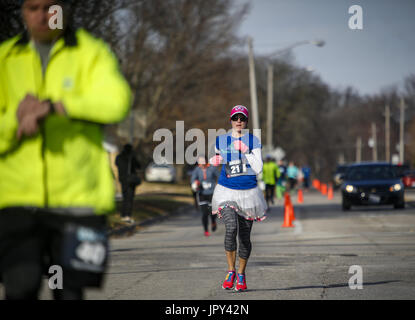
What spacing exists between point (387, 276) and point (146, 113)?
3018cm

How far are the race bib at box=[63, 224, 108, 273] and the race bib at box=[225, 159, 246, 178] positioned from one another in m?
4.63

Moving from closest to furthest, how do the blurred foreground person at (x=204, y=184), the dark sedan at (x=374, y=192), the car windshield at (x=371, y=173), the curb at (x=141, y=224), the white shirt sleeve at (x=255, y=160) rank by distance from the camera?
1. the white shirt sleeve at (x=255, y=160)
2. the blurred foreground person at (x=204, y=184)
3. the curb at (x=141, y=224)
4. the dark sedan at (x=374, y=192)
5. the car windshield at (x=371, y=173)

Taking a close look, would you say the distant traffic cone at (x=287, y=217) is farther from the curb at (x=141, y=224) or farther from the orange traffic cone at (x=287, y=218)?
the curb at (x=141, y=224)

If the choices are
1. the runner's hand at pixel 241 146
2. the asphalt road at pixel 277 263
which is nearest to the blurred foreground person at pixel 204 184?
the asphalt road at pixel 277 263

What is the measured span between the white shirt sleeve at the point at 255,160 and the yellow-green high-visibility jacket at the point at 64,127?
4.32m

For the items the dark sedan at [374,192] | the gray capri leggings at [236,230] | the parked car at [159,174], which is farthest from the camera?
the parked car at [159,174]

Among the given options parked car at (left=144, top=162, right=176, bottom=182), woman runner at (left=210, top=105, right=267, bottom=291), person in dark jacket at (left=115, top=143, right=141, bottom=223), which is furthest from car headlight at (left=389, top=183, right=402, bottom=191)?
parked car at (left=144, top=162, right=176, bottom=182)

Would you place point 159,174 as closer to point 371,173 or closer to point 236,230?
point 371,173

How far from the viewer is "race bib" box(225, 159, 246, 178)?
329 inches

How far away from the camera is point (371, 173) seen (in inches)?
1065

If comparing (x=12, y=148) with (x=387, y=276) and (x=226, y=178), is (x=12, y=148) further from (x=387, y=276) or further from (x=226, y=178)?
(x=387, y=276)

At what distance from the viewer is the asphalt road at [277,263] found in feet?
27.5

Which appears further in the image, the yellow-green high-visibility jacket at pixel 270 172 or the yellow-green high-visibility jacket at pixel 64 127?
the yellow-green high-visibility jacket at pixel 270 172
